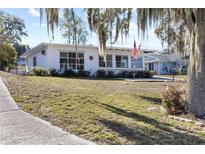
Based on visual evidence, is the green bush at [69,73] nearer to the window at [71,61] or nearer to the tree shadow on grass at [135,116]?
Answer: the window at [71,61]

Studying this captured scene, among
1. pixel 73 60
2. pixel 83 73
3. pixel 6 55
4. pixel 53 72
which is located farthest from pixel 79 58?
pixel 6 55

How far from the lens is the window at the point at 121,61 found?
91.1 feet

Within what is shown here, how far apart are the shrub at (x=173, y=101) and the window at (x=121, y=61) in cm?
1972

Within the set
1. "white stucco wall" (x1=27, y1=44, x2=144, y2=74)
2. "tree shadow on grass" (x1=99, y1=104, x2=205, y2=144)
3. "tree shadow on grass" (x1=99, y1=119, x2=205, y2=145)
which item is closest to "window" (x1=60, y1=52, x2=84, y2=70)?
"white stucco wall" (x1=27, y1=44, x2=144, y2=74)

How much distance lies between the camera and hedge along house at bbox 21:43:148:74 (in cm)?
2456

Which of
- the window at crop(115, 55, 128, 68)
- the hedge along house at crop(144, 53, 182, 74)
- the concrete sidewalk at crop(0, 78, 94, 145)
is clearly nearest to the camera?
the concrete sidewalk at crop(0, 78, 94, 145)

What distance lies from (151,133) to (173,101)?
2483mm

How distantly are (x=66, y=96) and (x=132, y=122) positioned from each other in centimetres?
305

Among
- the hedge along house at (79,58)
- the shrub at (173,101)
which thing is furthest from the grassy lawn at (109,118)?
the hedge along house at (79,58)

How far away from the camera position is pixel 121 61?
28.0 metres

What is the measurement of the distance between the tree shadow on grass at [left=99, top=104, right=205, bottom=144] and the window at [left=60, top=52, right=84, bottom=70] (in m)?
19.0

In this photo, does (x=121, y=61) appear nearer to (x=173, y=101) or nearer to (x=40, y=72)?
(x=40, y=72)

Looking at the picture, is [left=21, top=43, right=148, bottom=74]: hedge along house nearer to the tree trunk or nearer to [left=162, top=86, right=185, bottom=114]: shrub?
[left=162, top=86, right=185, bottom=114]: shrub
